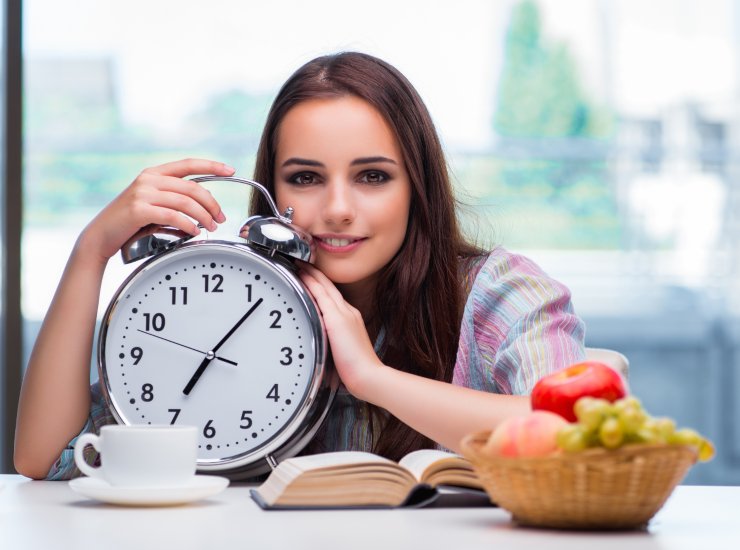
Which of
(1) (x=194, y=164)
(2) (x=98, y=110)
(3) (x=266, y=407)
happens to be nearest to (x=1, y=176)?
(2) (x=98, y=110)

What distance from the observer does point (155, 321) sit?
1.75 meters

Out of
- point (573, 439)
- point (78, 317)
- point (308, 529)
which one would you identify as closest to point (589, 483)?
point (573, 439)

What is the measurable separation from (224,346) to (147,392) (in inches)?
5.7

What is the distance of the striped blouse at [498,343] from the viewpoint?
178 centimetres

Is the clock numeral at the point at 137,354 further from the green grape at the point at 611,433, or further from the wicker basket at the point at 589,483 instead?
the green grape at the point at 611,433

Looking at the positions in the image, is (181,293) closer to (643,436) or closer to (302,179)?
(302,179)

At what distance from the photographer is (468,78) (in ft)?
18.5

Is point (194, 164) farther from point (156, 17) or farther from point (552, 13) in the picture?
point (552, 13)

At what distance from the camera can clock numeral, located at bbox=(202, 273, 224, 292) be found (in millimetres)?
1747

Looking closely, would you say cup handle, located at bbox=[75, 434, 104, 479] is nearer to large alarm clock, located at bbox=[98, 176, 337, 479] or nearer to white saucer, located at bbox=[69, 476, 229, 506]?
white saucer, located at bbox=[69, 476, 229, 506]

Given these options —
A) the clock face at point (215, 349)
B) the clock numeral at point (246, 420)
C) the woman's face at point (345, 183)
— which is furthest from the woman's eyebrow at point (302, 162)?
the clock numeral at point (246, 420)

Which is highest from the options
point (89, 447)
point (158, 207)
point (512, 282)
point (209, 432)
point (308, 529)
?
point (158, 207)

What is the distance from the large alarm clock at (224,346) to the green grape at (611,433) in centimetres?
70

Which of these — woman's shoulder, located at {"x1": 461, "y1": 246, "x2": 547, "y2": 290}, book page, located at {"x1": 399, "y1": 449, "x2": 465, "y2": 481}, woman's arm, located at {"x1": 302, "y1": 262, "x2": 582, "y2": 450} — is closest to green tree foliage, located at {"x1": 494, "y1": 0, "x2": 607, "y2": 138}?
woman's shoulder, located at {"x1": 461, "y1": 246, "x2": 547, "y2": 290}
